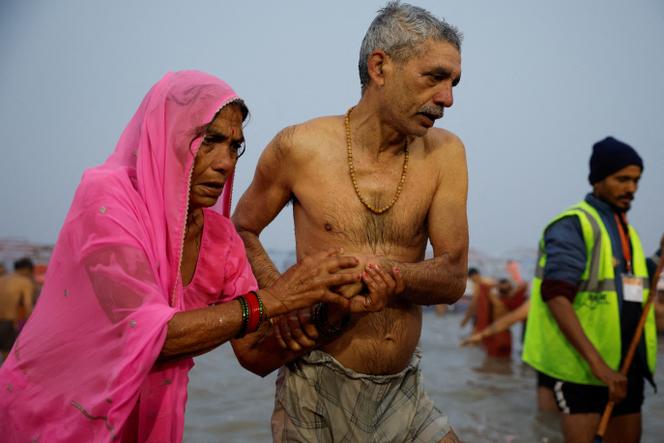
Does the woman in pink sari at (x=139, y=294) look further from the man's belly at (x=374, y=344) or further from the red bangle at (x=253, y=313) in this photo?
the man's belly at (x=374, y=344)

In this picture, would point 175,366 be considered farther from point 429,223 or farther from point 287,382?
point 429,223

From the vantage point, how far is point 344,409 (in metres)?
2.74

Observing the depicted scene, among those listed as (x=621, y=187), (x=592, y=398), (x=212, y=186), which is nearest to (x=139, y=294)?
(x=212, y=186)

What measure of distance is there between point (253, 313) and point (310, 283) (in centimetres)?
24

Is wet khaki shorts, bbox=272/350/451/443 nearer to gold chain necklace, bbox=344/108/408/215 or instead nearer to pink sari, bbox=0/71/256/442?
pink sari, bbox=0/71/256/442

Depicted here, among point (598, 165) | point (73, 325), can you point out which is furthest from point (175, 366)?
point (598, 165)

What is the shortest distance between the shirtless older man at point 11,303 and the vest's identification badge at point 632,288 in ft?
24.8

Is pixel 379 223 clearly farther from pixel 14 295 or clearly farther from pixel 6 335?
pixel 14 295

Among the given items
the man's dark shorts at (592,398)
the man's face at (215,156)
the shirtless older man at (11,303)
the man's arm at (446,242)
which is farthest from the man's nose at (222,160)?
the shirtless older man at (11,303)

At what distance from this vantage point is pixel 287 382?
2.84 meters

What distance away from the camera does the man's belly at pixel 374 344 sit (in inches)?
109

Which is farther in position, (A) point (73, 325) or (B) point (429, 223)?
(B) point (429, 223)

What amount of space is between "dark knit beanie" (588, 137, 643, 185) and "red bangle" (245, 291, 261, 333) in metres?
2.91

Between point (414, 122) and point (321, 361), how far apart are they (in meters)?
1.01
